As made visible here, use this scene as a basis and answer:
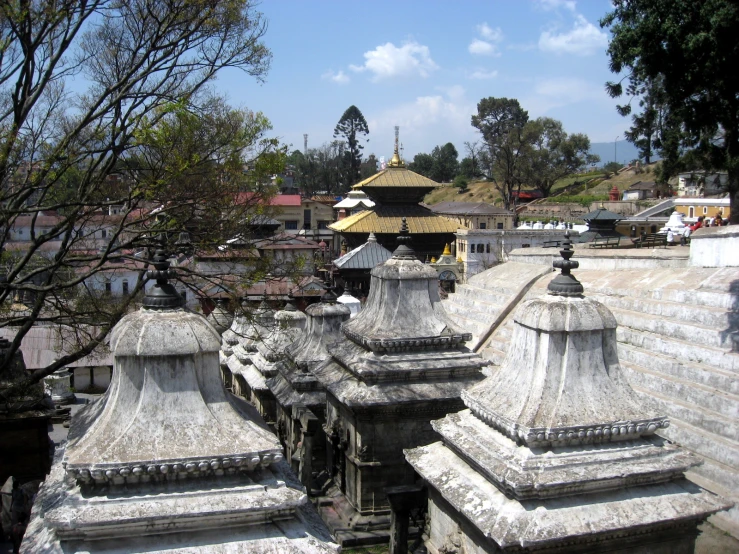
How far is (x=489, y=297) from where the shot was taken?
20812mm

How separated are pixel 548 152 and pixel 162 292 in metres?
73.9

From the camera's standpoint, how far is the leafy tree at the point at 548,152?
75.2 m

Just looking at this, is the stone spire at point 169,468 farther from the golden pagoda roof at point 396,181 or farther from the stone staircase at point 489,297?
the golden pagoda roof at point 396,181

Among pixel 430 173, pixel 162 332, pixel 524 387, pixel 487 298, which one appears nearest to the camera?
pixel 162 332

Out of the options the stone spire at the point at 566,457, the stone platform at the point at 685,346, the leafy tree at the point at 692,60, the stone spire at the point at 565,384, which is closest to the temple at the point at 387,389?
the stone platform at the point at 685,346

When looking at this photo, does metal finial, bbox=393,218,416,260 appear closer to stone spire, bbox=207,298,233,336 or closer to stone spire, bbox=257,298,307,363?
stone spire, bbox=207,298,233,336

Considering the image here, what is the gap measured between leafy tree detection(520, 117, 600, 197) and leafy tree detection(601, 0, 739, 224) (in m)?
63.1

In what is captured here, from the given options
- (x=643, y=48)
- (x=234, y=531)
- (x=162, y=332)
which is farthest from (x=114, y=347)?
(x=643, y=48)

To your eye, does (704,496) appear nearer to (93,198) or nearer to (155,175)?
(155,175)

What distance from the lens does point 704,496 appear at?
629 centimetres

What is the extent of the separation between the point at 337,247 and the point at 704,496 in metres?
56.1

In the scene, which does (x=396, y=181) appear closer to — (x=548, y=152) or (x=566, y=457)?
(x=548, y=152)

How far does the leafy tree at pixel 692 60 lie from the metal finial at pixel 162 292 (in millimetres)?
9321

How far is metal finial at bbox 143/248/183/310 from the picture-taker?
21.0 ft
